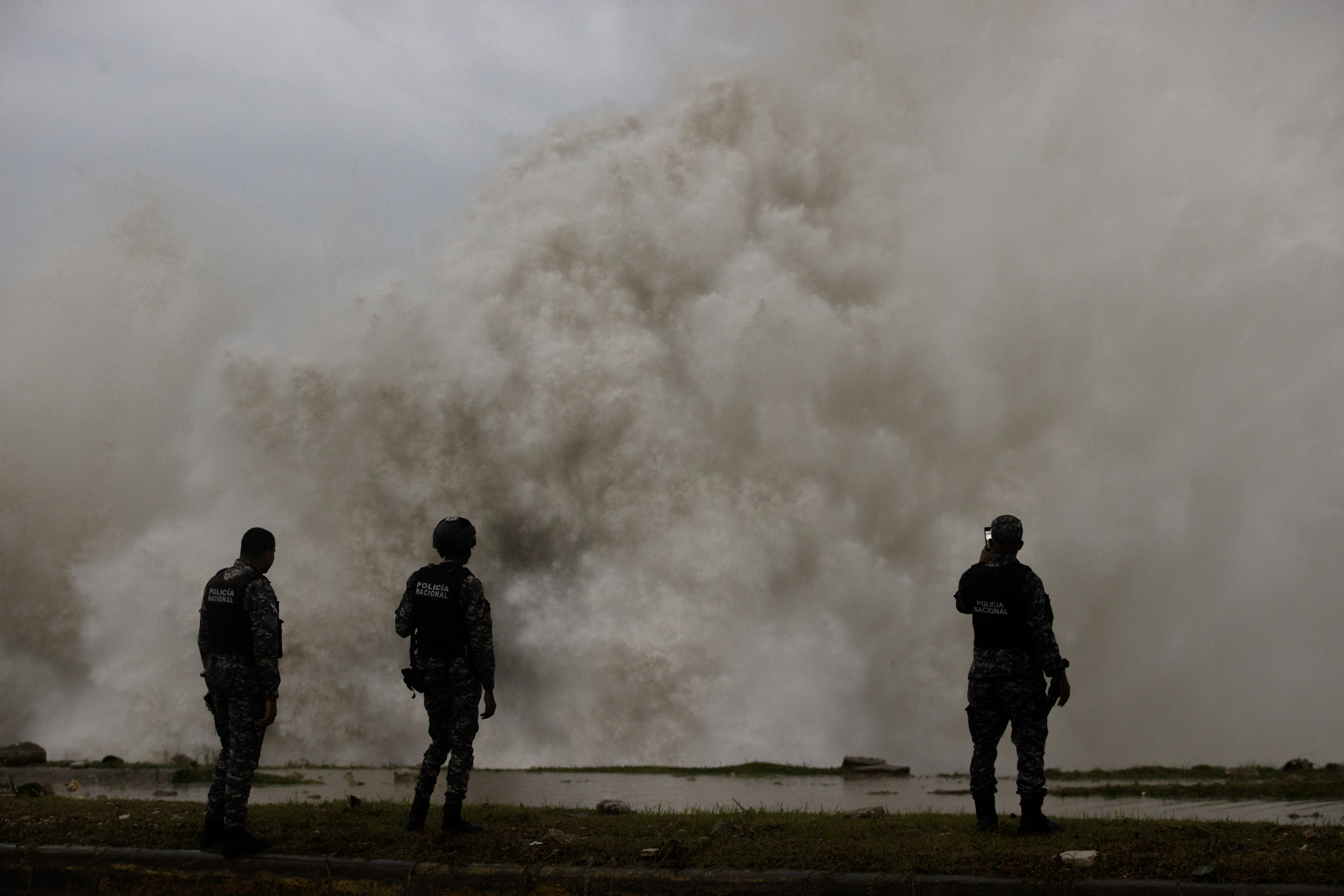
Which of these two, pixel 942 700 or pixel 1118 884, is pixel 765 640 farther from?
pixel 1118 884

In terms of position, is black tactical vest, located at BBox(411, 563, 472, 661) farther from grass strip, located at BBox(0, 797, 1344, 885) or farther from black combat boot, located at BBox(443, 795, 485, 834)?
grass strip, located at BBox(0, 797, 1344, 885)

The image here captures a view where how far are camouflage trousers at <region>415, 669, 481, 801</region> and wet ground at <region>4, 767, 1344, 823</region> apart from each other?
2784 millimetres

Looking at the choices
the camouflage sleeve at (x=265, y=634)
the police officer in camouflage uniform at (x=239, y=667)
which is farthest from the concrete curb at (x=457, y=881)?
the camouflage sleeve at (x=265, y=634)

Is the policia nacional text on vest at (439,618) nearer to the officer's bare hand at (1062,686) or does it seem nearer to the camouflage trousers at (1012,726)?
the camouflage trousers at (1012,726)

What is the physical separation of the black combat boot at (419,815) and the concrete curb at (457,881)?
0.76 m

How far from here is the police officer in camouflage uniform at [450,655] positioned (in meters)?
7.39

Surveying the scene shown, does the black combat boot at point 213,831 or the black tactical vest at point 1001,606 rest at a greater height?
the black tactical vest at point 1001,606

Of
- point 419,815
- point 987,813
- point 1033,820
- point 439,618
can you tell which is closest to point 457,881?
point 419,815

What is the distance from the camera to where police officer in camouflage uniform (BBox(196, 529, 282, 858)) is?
23.5 ft

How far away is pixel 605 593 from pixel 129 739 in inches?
429

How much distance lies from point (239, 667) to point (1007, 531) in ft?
17.5

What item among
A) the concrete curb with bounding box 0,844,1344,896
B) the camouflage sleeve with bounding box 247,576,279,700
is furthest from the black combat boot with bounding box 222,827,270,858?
the camouflage sleeve with bounding box 247,576,279,700

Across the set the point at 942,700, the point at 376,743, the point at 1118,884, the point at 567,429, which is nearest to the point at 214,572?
the point at 376,743

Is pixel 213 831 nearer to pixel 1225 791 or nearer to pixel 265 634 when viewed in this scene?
pixel 265 634
